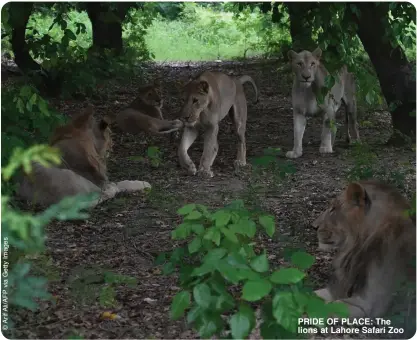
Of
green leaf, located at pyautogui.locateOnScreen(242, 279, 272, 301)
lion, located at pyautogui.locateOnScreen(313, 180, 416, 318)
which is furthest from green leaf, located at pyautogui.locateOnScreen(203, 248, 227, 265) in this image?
lion, located at pyautogui.locateOnScreen(313, 180, 416, 318)

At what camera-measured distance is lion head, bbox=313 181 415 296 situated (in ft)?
14.5

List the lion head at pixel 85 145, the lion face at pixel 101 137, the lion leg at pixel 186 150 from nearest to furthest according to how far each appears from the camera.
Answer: the lion head at pixel 85 145 → the lion face at pixel 101 137 → the lion leg at pixel 186 150

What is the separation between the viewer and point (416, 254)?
14.0ft

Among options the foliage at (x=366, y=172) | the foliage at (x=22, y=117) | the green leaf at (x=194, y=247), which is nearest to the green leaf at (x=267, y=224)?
the green leaf at (x=194, y=247)

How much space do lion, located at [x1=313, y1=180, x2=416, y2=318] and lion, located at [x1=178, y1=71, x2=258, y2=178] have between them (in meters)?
4.26

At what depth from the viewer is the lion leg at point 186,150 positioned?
9031 millimetres

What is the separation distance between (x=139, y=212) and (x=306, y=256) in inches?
134

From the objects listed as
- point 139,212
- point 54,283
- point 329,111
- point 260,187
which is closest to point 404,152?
point 329,111

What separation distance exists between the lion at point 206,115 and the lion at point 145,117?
120cm

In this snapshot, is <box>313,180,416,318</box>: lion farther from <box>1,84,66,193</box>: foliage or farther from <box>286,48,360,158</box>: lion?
<box>286,48,360,158</box>: lion

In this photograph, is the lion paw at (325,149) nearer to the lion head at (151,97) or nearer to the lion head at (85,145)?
the lion head at (151,97)

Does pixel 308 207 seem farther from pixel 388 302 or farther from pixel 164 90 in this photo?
pixel 164 90

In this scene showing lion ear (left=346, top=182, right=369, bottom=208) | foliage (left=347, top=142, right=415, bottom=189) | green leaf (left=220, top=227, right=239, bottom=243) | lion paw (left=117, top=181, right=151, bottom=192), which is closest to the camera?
green leaf (left=220, top=227, right=239, bottom=243)

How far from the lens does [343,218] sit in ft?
15.4
